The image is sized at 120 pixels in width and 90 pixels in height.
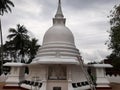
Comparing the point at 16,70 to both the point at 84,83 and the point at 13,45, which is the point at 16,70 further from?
the point at 13,45

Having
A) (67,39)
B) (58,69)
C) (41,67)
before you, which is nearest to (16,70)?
(41,67)

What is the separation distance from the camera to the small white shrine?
1891cm

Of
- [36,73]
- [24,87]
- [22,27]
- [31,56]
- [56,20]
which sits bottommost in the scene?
[24,87]

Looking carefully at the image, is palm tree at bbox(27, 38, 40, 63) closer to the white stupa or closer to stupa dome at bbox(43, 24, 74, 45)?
the white stupa

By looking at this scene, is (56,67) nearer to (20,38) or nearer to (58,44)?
(58,44)

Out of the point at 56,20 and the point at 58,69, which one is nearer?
the point at 58,69

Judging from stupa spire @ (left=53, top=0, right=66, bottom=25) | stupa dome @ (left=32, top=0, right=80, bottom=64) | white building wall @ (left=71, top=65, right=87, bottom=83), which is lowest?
white building wall @ (left=71, top=65, right=87, bottom=83)

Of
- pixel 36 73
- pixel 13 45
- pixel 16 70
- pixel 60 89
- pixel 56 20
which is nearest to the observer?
pixel 60 89

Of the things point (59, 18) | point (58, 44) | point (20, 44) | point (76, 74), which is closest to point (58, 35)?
point (58, 44)

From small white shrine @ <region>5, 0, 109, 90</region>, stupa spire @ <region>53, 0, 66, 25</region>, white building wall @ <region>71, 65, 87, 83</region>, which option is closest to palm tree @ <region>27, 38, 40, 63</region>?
stupa spire @ <region>53, 0, 66, 25</region>

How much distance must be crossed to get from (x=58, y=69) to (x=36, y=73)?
2.41 metres

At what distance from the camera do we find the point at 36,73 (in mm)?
20500

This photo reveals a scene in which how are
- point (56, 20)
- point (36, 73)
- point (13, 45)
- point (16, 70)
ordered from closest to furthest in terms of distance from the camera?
point (36, 73), point (16, 70), point (56, 20), point (13, 45)

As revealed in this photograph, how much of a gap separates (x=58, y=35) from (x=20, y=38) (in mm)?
22368
